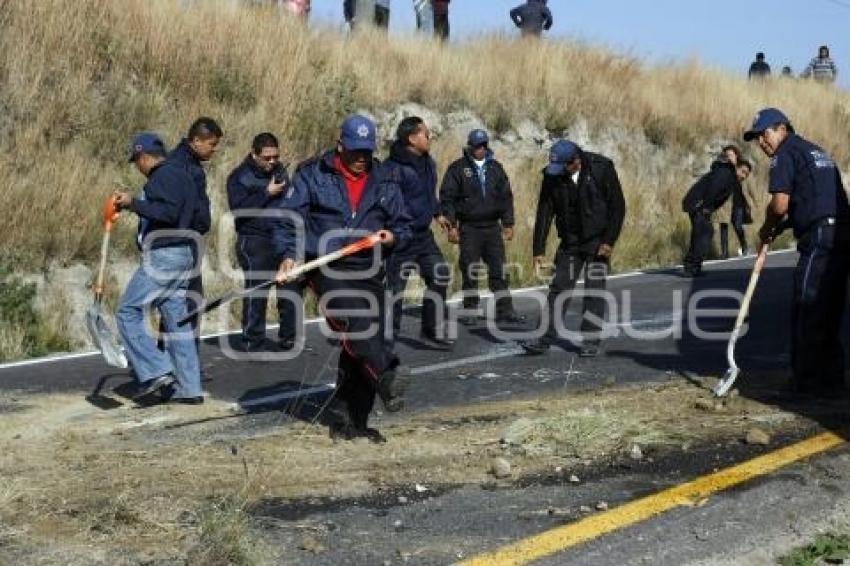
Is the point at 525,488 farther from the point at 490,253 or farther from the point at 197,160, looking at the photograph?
the point at 490,253

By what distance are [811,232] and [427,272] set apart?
393 centimetres

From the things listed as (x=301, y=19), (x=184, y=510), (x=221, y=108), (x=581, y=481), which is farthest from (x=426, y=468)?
(x=301, y=19)

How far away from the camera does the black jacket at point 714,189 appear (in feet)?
61.6

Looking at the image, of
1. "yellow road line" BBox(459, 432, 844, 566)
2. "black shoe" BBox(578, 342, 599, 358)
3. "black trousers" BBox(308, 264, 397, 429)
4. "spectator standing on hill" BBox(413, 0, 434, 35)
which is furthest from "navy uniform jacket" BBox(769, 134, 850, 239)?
"spectator standing on hill" BBox(413, 0, 434, 35)

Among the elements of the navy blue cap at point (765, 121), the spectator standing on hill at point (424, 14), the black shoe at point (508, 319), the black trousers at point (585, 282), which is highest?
the spectator standing on hill at point (424, 14)

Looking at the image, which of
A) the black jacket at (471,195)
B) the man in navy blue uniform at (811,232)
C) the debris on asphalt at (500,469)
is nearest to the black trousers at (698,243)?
the black jacket at (471,195)

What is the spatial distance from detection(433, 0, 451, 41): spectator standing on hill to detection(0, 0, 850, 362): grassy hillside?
605 mm

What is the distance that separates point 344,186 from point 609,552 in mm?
2838

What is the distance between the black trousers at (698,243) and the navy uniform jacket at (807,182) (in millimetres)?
9277

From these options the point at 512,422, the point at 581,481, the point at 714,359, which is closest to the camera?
the point at 581,481

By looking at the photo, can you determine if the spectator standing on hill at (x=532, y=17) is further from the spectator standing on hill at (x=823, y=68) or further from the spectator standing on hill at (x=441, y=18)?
the spectator standing on hill at (x=823, y=68)

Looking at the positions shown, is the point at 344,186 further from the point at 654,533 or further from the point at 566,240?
the point at 566,240

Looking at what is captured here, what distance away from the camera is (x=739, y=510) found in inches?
230

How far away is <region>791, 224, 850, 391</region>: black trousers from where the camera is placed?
28.3ft
